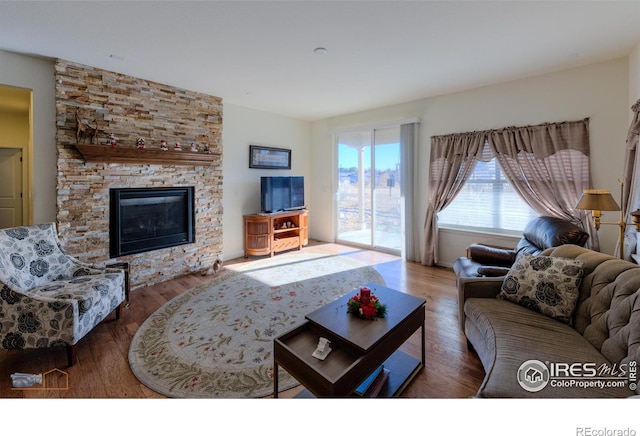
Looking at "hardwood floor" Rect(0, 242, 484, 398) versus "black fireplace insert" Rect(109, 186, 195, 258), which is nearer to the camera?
"hardwood floor" Rect(0, 242, 484, 398)

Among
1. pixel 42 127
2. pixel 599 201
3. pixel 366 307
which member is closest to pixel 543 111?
pixel 599 201

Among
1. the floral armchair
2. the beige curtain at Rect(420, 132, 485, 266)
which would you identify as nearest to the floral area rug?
the floral armchair

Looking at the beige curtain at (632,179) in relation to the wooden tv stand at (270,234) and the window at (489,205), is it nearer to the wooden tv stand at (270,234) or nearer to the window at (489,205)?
the window at (489,205)

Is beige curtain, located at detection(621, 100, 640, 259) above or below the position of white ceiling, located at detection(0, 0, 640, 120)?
below

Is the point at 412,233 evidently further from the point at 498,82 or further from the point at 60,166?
the point at 60,166

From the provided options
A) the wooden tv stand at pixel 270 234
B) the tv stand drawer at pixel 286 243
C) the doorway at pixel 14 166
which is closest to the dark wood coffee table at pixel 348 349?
the wooden tv stand at pixel 270 234

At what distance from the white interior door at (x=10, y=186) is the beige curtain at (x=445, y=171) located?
674cm

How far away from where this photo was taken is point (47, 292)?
7.00 ft

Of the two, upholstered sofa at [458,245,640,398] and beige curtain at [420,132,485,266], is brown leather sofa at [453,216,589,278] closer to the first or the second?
upholstered sofa at [458,245,640,398]

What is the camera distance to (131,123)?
3295 mm

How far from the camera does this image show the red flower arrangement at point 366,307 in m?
1.67

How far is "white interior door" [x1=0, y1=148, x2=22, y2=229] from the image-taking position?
4.37m

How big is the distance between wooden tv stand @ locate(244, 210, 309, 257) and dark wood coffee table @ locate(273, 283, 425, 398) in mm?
2984
